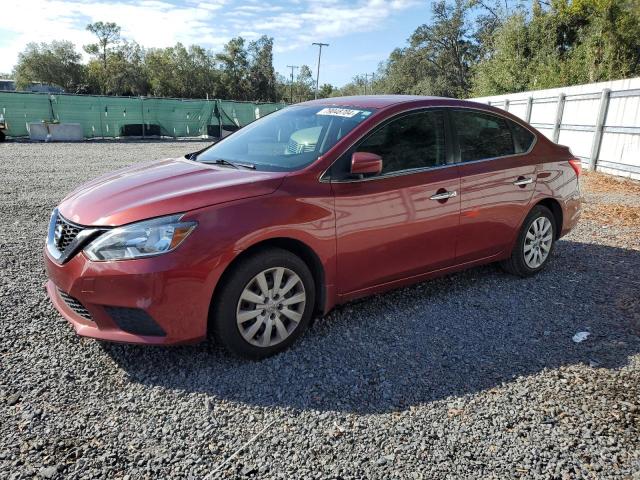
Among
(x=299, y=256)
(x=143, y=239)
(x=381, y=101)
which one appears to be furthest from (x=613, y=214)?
(x=143, y=239)

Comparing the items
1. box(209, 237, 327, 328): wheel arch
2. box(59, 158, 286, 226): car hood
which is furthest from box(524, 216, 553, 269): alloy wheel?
box(59, 158, 286, 226): car hood

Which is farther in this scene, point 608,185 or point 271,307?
point 608,185

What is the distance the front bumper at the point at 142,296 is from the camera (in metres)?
2.65

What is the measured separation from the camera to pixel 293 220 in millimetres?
3041

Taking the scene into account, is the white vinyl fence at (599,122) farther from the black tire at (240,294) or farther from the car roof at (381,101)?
the black tire at (240,294)

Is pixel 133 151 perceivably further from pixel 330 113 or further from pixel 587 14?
pixel 587 14

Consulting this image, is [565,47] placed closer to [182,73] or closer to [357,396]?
[357,396]

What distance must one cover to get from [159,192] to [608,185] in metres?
10.4

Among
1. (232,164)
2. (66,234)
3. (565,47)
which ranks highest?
(565,47)

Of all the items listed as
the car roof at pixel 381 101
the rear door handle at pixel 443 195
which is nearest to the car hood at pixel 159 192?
the car roof at pixel 381 101

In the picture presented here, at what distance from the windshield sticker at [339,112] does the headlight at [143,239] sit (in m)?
1.63

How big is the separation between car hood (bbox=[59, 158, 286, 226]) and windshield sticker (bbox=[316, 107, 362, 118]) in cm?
86

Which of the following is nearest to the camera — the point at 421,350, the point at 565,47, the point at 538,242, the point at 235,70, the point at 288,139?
the point at 421,350

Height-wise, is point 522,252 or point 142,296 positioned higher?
point 142,296
